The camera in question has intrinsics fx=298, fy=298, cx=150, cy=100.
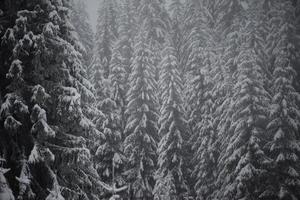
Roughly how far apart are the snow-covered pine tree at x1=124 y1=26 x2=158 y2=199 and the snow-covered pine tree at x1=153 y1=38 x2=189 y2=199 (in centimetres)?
94

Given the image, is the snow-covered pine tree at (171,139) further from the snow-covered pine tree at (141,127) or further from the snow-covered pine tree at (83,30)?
the snow-covered pine tree at (83,30)

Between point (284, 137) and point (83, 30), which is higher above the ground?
point (83, 30)

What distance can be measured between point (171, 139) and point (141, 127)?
2670 mm

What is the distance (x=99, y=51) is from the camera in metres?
29.2

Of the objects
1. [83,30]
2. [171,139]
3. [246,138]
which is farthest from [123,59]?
[246,138]

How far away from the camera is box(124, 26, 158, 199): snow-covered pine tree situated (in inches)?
940

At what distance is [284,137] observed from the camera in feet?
63.8

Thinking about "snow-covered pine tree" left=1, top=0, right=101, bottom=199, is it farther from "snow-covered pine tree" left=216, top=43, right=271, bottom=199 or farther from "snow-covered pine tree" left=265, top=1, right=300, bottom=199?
"snow-covered pine tree" left=265, top=1, right=300, bottom=199

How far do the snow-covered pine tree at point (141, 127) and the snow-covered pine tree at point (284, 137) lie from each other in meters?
9.35

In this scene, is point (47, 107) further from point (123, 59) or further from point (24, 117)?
point (123, 59)

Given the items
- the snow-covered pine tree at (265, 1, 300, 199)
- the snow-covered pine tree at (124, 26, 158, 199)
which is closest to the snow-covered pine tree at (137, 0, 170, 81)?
the snow-covered pine tree at (124, 26, 158, 199)

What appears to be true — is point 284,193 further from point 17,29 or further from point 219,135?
point 17,29

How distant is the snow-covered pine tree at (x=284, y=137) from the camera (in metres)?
18.8

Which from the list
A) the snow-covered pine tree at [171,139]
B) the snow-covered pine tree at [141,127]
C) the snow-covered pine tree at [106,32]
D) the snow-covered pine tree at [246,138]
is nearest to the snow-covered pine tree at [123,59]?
the snow-covered pine tree at [141,127]
